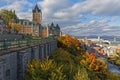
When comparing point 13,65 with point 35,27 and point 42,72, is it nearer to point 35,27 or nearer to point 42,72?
point 42,72

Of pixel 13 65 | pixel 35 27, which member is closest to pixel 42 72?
pixel 13 65

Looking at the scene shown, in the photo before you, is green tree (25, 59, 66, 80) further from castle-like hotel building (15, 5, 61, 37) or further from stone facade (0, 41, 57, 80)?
castle-like hotel building (15, 5, 61, 37)

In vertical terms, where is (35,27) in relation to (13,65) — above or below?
above

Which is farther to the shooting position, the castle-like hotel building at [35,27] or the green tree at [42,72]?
the castle-like hotel building at [35,27]

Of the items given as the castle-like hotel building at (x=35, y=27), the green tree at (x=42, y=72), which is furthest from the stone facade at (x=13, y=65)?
the castle-like hotel building at (x=35, y=27)

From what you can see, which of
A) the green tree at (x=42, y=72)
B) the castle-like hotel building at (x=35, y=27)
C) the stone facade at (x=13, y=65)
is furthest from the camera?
the castle-like hotel building at (x=35, y=27)

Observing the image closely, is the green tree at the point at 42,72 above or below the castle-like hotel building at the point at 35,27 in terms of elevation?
below

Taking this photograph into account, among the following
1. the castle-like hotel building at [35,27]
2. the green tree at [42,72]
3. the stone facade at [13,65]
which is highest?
the castle-like hotel building at [35,27]

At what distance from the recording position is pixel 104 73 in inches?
2571

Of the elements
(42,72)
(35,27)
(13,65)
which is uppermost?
(35,27)

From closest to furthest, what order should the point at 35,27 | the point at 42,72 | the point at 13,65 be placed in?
the point at 13,65
the point at 42,72
the point at 35,27

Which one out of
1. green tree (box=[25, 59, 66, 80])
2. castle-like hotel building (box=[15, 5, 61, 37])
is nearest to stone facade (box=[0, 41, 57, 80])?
green tree (box=[25, 59, 66, 80])

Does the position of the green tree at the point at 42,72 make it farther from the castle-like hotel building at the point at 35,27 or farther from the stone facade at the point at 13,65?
the castle-like hotel building at the point at 35,27

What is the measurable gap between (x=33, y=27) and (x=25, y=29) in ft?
16.7
